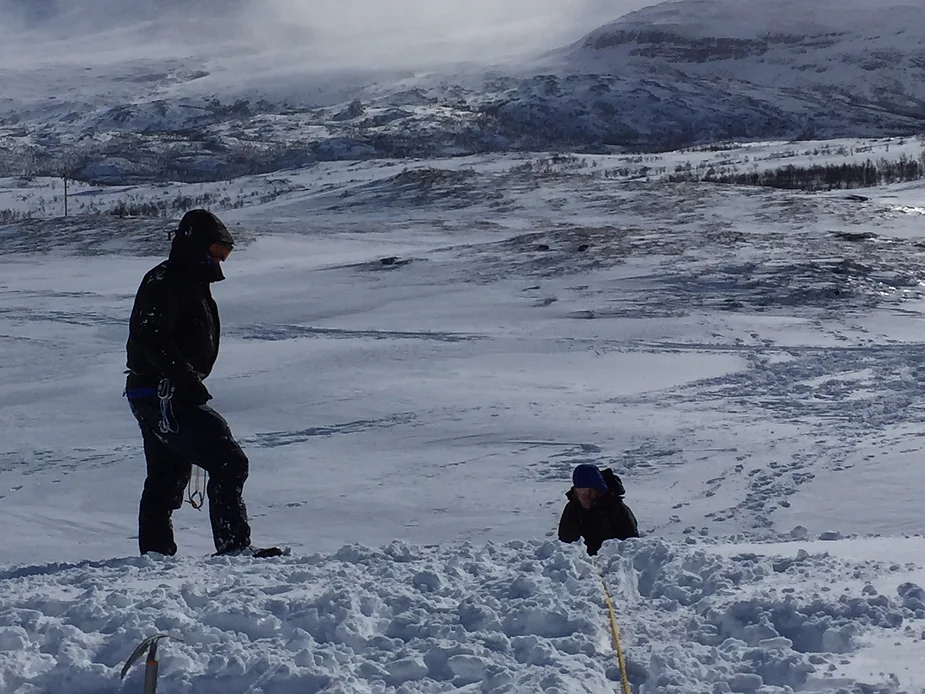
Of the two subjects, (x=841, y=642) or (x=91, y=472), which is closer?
(x=841, y=642)

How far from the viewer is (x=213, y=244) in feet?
13.6

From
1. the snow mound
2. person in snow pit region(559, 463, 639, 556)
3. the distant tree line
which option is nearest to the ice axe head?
the snow mound

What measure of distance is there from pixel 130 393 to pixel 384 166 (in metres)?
45.9

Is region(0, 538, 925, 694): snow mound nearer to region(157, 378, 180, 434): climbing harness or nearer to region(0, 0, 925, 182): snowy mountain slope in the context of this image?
region(157, 378, 180, 434): climbing harness

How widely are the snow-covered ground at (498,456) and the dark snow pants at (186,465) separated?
0.30 meters

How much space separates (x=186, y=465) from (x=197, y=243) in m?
0.99

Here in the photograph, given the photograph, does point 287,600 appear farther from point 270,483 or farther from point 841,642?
point 270,483

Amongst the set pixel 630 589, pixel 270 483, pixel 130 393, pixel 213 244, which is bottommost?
pixel 270 483

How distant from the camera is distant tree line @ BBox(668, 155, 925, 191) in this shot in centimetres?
3406

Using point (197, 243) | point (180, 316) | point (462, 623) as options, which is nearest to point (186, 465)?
point (180, 316)

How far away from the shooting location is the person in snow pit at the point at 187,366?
160 inches

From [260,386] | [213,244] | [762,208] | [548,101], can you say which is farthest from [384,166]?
[548,101]

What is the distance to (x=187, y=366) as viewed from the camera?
4.09 meters

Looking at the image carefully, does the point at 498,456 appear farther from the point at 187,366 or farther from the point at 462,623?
the point at 462,623
